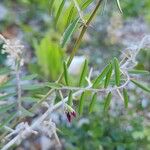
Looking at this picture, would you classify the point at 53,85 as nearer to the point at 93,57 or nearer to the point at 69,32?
the point at 69,32

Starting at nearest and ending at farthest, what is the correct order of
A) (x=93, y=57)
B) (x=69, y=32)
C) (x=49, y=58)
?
(x=69, y=32) < (x=49, y=58) < (x=93, y=57)

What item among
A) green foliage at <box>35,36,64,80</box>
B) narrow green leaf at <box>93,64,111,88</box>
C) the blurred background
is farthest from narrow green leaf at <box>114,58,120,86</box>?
green foliage at <box>35,36,64,80</box>

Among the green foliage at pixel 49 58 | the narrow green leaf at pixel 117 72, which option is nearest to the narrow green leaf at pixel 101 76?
the narrow green leaf at pixel 117 72

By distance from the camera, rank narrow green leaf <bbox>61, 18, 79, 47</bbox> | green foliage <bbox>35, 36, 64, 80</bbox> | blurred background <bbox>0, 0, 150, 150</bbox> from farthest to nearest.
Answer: green foliage <bbox>35, 36, 64, 80</bbox> < blurred background <bbox>0, 0, 150, 150</bbox> < narrow green leaf <bbox>61, 18, 79, 47</bbox>

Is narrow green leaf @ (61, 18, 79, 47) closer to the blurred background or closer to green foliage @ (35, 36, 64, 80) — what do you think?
the blurred background

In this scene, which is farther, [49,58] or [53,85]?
[49,58]

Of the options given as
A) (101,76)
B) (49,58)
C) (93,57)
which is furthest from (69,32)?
(93,57)

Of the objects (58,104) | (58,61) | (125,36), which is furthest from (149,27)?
(58,104)

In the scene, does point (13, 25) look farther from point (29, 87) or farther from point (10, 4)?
point (29, 87)

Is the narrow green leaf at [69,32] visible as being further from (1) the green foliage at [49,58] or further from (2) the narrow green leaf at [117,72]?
(1) the green foliage at [49,58]
